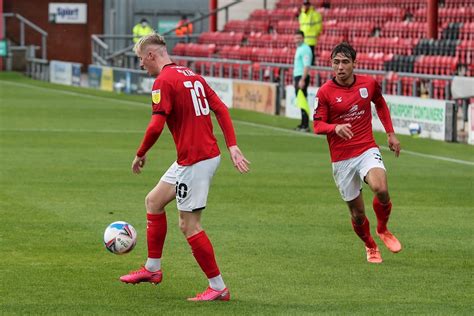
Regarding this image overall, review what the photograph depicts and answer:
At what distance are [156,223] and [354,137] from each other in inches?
102

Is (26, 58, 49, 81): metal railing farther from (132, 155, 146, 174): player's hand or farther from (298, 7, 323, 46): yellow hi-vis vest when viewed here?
(132, 155, 146, 174): player's hand

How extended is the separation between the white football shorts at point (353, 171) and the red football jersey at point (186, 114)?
2403 mm

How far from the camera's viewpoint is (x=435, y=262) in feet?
36.7

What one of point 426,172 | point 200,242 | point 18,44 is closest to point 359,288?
point 200,242

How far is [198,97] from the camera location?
9023mm

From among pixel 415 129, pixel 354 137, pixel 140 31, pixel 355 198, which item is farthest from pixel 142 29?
pixel 355 198

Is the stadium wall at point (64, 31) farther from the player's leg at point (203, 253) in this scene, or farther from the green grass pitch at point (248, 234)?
the player's leg at point (203, 253)

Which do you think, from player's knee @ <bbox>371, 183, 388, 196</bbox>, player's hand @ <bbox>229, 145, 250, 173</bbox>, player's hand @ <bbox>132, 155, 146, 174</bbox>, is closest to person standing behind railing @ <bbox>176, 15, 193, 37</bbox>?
player's knee @ <bbox>371, 183, 388, 196</bbox>

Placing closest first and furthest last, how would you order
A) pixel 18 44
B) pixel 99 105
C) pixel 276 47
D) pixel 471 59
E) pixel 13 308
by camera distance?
1. pixel 13 308
2. pixel 471 59
3. pixel 99 105
4. pixel 276 47
5. pixel 18 44

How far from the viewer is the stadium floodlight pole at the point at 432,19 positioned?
31219mm

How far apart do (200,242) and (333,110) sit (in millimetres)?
2636

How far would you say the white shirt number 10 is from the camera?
9.00m

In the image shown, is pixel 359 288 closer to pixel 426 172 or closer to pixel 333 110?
pixel 333 110

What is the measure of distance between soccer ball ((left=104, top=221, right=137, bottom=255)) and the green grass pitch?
0.31 metres
